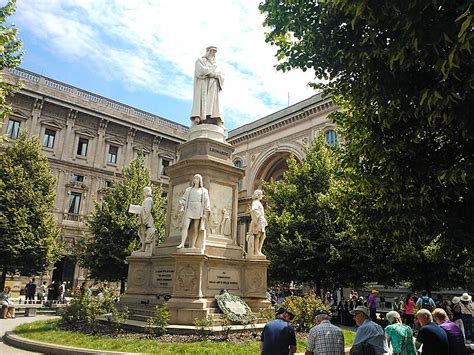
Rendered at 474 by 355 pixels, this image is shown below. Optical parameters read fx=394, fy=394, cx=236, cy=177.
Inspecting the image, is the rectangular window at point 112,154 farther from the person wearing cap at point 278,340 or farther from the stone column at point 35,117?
the person wearing cap at point 278,340

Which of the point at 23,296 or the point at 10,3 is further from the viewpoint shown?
the point at 23,296

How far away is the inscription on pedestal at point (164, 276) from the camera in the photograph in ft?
37.0

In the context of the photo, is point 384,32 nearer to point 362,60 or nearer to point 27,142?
point 362,60

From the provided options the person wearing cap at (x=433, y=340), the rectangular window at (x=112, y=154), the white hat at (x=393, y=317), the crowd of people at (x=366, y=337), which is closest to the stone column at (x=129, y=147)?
the rectangular window at (x=112, y=154)

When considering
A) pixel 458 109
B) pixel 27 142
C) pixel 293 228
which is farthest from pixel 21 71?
pixel 458 109

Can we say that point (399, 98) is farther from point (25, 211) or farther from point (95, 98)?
point (95, 98)

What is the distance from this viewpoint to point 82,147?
3847cm

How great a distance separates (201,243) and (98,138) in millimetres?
31521

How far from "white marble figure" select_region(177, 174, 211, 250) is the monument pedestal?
337 millimetres

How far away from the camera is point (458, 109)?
5570 millimetres

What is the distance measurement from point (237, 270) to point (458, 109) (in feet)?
26.2

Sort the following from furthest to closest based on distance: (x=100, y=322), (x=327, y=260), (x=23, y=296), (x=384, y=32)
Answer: (x=23, y=296), (x=327, y=260), (x=100, y=322), (x=384, y=32)

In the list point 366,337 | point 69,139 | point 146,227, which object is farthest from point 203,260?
point 69,139

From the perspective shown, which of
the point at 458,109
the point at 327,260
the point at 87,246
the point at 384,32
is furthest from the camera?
the point at 87,246
